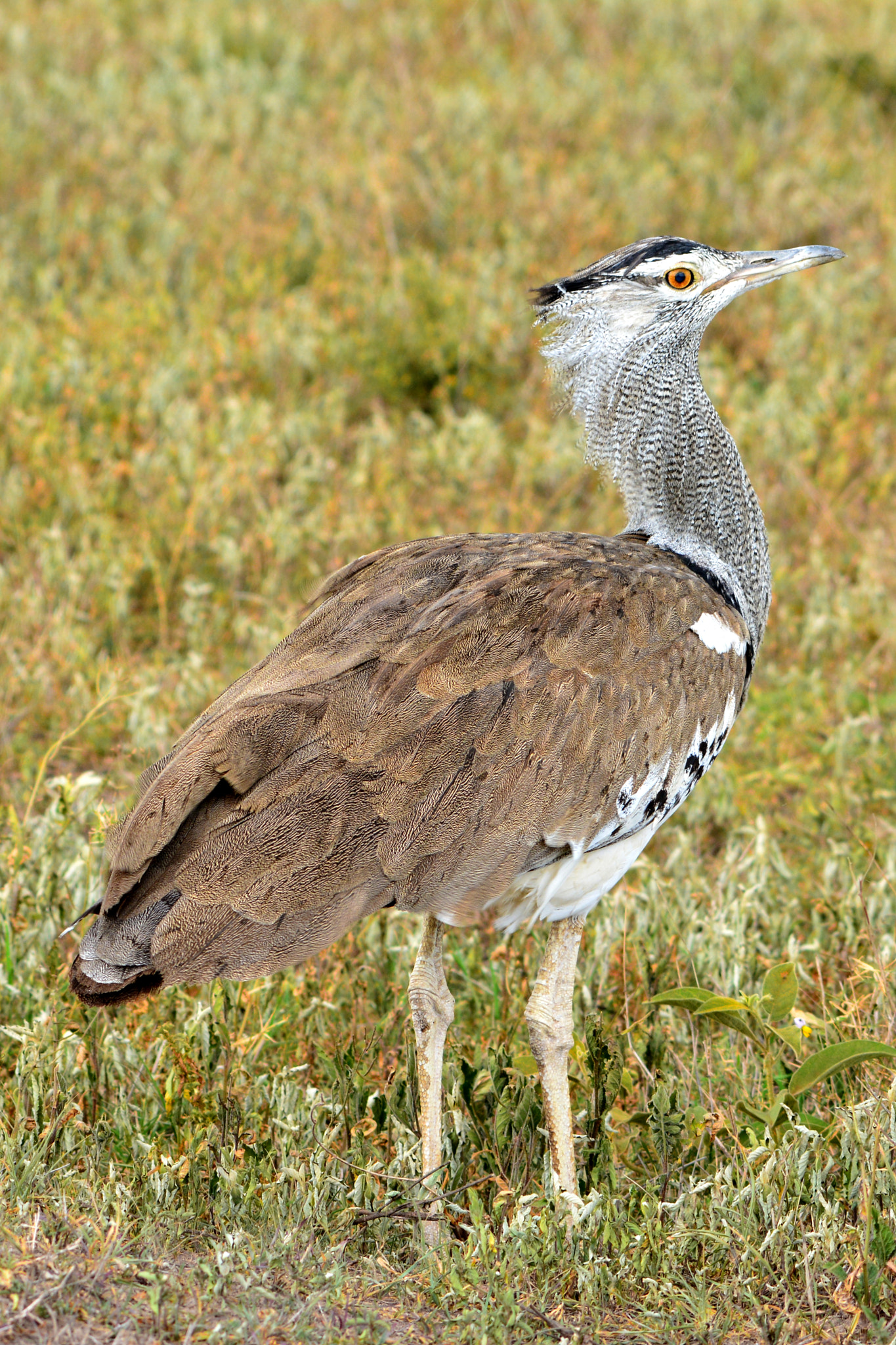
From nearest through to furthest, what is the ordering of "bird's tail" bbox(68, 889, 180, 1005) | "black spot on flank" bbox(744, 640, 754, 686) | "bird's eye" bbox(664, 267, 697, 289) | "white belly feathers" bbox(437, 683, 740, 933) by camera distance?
"bird's tail" bbox(68, 889, 180, 1005) < "white belly feathers" bbox(437, 683, 740, 933) < "black spot on flank" bbox(744, 640, 754, 686) < "bird's eye" bbox(664, 267, 697, 289)

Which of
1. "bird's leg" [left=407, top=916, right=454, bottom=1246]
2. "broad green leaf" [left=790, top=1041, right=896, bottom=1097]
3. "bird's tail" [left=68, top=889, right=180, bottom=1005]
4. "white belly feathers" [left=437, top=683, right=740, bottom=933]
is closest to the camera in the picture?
"bird's tail" [left=68, top=889, right=180, bottom=1005]

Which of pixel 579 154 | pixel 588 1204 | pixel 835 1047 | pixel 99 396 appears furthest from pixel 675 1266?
pixel 579 154

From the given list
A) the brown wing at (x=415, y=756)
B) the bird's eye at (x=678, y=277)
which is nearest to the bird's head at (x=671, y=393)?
the bird's eye at (x=678, y=277)

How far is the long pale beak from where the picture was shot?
3.61 m

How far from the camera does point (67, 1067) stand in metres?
3.25

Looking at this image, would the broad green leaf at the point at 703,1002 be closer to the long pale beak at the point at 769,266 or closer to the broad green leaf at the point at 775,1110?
the broad green leaf at the point at 775,1110

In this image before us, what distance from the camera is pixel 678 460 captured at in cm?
356

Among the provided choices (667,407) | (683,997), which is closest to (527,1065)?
(683,997)

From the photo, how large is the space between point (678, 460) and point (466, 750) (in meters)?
1.06

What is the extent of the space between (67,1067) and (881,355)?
15.7ft

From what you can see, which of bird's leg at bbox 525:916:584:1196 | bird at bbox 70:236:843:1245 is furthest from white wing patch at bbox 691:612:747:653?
bird's leg at bbox 525:916:584:1196

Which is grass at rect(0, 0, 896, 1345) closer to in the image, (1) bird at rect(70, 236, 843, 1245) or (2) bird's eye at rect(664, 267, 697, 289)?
(1) bird at rect(70, 236, 843, 1245)

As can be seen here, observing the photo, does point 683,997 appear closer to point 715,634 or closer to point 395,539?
point 715,634

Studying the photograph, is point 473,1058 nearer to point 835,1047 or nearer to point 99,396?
point 835,1047
